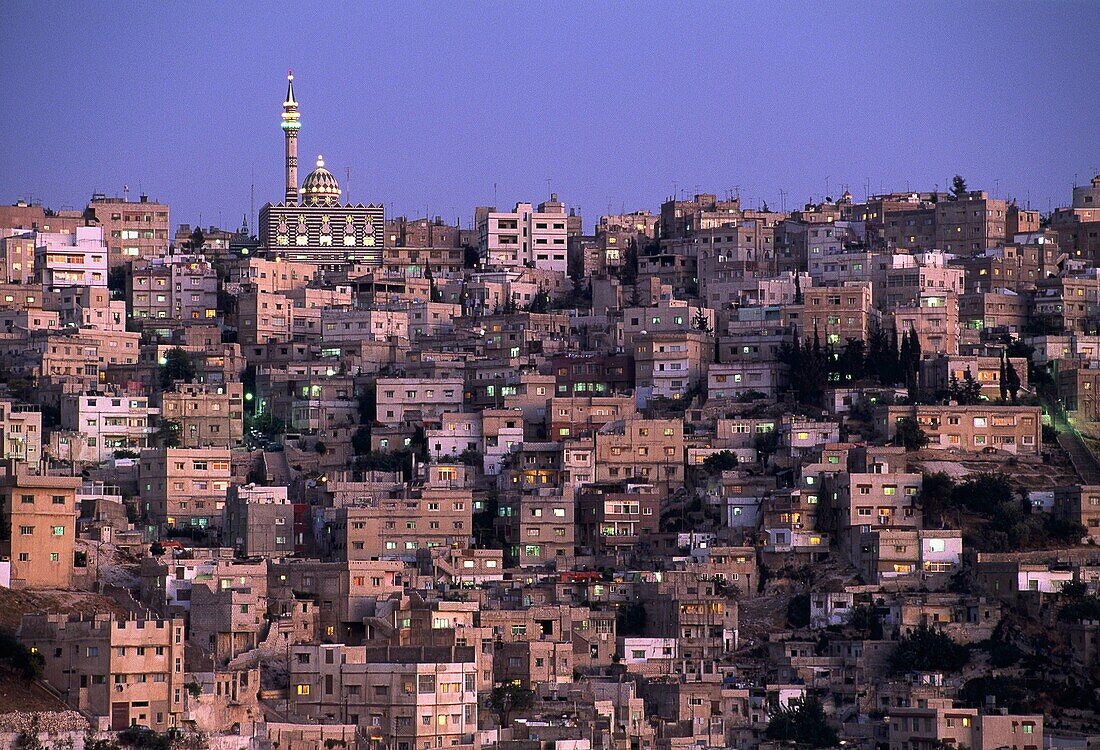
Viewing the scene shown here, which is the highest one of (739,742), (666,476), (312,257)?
(312,257)

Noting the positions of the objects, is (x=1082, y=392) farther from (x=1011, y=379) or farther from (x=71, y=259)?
(x=71, y=259)

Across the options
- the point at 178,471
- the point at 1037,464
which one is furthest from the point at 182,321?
the point at 1037,464

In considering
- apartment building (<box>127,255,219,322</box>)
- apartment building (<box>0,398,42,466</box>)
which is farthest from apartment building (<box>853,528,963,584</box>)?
apartment building (<box>127,255,219,322</box>)

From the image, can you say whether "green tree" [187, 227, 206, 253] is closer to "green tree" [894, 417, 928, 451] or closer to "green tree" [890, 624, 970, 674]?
"green tree" [894, 417, 928, 451]

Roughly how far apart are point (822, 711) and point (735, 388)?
22.6 m

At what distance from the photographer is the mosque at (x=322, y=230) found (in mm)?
105250

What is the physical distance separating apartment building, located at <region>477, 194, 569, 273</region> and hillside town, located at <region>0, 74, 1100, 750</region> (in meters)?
0.15

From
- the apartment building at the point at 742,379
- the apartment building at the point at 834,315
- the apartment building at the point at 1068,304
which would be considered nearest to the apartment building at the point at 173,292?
the apartment building at the point at 742,379

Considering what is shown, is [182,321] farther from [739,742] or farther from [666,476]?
[739,742]

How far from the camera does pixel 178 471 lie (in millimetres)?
75250

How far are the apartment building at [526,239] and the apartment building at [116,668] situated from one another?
52424 millimetres

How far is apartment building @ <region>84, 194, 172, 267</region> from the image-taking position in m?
102

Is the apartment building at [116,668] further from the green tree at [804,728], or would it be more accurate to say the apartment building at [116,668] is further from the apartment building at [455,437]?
the apartment building at [455,437]

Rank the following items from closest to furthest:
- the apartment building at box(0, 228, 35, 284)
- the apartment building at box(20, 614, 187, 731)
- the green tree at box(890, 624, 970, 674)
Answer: the apartment building at box(20, 614, 187, 731)
the green tree at box(890, 624, 970, 674)
the apartment building at box(0, 228, 35, 284)
